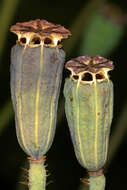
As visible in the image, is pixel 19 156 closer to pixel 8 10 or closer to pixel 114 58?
pixel 114 58

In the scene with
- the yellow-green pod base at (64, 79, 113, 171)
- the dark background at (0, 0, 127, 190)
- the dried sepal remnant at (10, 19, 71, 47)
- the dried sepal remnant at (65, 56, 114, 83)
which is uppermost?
the dried sepal remnant at (10, 19, 71, 47)

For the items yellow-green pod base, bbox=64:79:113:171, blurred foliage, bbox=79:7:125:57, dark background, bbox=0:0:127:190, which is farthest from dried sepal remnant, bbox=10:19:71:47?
dark background, bbox=0:0:127:190

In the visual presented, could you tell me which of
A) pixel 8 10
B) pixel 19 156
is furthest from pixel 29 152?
pixel 19 156

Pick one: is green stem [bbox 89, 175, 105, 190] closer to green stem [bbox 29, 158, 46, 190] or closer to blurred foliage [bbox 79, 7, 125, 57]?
green stem [bbox 29, 158, 46, 190]

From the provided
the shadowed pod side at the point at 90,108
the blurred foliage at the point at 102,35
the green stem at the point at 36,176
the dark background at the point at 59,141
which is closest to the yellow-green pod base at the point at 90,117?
the shadowed pod side at the point at 90,108

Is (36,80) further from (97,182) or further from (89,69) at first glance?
(97,182)

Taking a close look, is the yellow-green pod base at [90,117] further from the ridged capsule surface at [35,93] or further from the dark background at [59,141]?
the dark background at [59,141]

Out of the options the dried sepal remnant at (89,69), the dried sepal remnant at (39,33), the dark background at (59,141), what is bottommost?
the dark background at (59,141)
